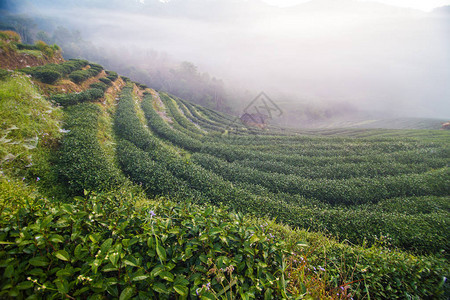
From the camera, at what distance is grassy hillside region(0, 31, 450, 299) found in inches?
87.7

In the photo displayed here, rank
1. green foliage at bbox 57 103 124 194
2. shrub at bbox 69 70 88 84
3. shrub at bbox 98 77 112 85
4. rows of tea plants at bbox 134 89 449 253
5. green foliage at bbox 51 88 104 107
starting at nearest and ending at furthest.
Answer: green foliage at bbox 57 103 124 194, rows of tea plants at bbox 134 89 449 253, green foliage at bbox 51 88 104 107, shrub at bbox 69 70 88 84, shrub at bbox 98 77 112 85

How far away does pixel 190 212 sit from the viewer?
11.7 feet

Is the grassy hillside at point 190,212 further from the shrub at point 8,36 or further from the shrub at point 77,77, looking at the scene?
the shrub at point 8,36

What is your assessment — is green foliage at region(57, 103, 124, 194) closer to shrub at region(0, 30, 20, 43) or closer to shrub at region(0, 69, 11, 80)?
shrub at region(0, 69, 11, 80)

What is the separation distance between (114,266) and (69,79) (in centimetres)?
2643

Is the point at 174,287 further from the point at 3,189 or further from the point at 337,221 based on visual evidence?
the point at 337,221

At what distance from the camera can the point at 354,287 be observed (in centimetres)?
352

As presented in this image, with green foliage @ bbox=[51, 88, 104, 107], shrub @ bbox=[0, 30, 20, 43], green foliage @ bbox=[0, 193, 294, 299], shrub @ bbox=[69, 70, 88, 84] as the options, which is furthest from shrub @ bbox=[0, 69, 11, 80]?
green foliage @ bbox=[0, 193, 294, 299]

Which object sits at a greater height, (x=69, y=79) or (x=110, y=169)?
(x=69, y=79)

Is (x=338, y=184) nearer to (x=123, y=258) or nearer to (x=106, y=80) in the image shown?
(x=123, y=258)

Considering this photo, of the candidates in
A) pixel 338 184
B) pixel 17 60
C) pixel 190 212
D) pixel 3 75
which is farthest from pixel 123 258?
pixel 17 60

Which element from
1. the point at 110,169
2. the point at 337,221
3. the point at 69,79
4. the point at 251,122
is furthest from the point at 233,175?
the point at 251,122

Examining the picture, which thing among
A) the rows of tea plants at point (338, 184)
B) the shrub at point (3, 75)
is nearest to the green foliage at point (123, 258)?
the rows of tea plants at point (338, 184)

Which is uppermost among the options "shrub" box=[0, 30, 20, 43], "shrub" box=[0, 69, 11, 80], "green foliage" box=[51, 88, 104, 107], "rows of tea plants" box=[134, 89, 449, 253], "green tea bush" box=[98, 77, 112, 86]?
"shrub" box=[0, 30, 20, 43]
